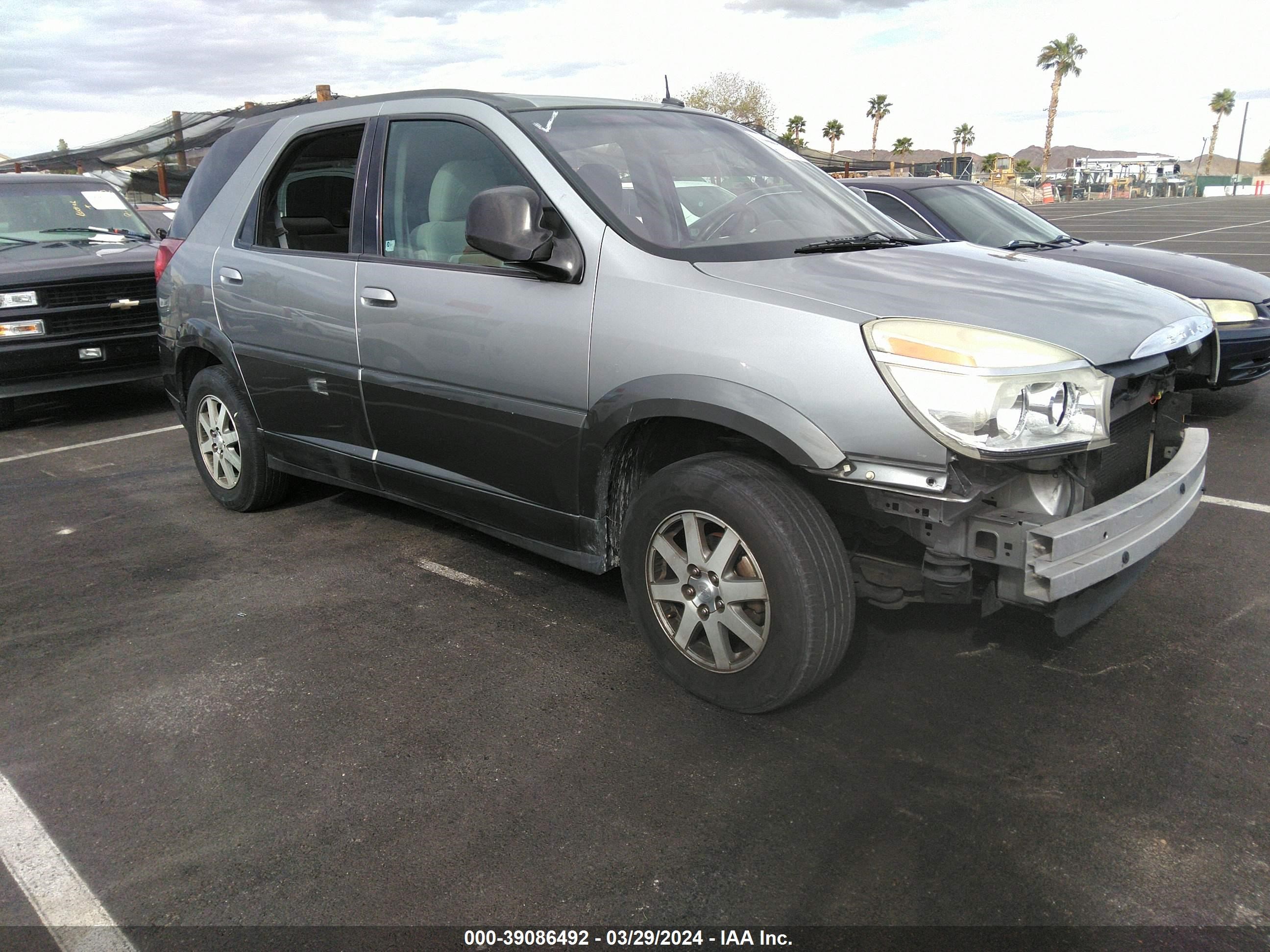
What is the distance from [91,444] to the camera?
6891 millimetres

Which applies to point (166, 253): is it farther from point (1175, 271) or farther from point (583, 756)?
point (1175, 271)

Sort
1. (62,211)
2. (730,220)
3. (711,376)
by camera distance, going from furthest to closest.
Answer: (62,211)
(730,220)
(711,376)

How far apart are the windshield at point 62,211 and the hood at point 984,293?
7284 mm

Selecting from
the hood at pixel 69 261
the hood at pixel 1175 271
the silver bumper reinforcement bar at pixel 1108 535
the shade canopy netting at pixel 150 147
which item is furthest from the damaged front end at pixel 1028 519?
the shade canopy netting at pixel 150 147

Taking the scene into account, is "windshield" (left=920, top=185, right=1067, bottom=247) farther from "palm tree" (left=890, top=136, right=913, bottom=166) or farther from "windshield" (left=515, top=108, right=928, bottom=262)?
"palm tree" (left=890, top=136, right=913, bottom=166)

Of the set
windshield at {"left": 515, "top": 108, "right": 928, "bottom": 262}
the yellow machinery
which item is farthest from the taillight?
the yellow machinery

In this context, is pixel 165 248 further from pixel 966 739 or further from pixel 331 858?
pixel 966 739

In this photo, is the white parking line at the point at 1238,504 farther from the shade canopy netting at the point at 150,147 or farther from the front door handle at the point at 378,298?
the shade canopy netting at the point at 150,147

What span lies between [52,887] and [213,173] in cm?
361

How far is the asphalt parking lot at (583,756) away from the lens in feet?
7.59

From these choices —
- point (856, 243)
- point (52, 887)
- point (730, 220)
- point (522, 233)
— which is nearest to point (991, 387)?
point (856, 243)

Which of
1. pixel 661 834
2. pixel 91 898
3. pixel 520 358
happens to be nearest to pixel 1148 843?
pixel 661 834

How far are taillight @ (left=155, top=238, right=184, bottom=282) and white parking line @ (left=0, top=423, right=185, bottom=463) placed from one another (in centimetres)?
206

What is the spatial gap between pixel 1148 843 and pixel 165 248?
505 centimetres
